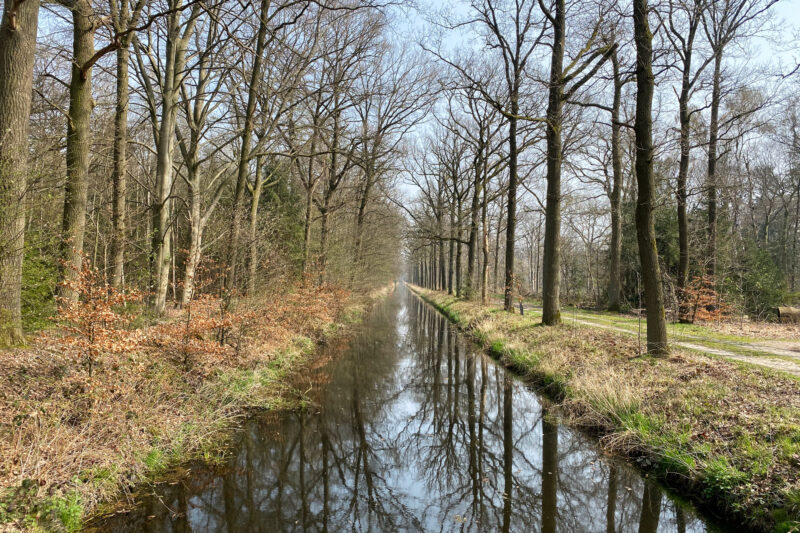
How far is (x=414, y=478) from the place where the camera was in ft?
18.2

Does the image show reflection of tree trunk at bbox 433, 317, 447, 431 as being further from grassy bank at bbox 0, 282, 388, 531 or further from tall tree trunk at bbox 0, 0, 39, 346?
tall tree trunk at bbox 0, 0, 39, 346

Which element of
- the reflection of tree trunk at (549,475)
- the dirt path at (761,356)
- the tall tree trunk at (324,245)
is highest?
the tall tree trunk at (324,245)

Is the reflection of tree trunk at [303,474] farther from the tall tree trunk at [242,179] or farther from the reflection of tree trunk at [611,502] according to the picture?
the tall tree trunk at [242,179]

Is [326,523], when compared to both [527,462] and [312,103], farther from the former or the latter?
[312,103]

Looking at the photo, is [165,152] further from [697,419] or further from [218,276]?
[697,419]

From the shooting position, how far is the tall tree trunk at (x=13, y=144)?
5535mm

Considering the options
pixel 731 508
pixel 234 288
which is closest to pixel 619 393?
pixel 731 508

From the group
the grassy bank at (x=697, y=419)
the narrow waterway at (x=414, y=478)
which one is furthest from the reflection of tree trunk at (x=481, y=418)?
the grassy bank at (x=697, y=419)

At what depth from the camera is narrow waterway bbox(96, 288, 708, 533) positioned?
4.44m

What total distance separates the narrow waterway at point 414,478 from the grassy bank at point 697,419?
39cm

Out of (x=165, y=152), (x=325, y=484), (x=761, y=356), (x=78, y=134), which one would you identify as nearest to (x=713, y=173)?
(x=761, y=356)

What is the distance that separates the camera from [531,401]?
8.66m

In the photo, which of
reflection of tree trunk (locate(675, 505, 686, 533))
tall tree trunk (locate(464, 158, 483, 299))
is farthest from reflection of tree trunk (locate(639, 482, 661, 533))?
tall tree trunk (locate(464, 158, 483, 299))

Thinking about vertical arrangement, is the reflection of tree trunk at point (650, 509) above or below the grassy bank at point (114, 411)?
below
